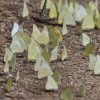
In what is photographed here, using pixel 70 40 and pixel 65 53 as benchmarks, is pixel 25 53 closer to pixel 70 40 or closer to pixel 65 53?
pixel 65 53

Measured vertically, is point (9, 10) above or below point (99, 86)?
→ above

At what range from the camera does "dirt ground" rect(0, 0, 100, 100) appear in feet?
9.56

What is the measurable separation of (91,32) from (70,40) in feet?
0.96

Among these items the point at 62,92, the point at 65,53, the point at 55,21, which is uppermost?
the point at 55,21

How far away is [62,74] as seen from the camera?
10.6 feet

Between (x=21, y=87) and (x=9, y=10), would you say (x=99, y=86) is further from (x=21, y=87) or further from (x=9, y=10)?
(x=9, y=10)

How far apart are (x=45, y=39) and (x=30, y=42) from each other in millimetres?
155

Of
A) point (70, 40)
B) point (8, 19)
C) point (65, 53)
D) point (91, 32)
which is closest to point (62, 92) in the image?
point (65, 53)

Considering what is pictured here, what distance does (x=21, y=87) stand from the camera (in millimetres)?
3000

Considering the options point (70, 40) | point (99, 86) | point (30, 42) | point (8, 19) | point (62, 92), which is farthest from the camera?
point (8, 19)

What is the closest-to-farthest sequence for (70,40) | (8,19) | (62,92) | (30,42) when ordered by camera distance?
(62,92)
(30,42)
(70,40)
(8,19)

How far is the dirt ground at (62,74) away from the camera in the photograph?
291 cm

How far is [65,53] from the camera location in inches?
136

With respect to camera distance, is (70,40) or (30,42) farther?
(70,40)
